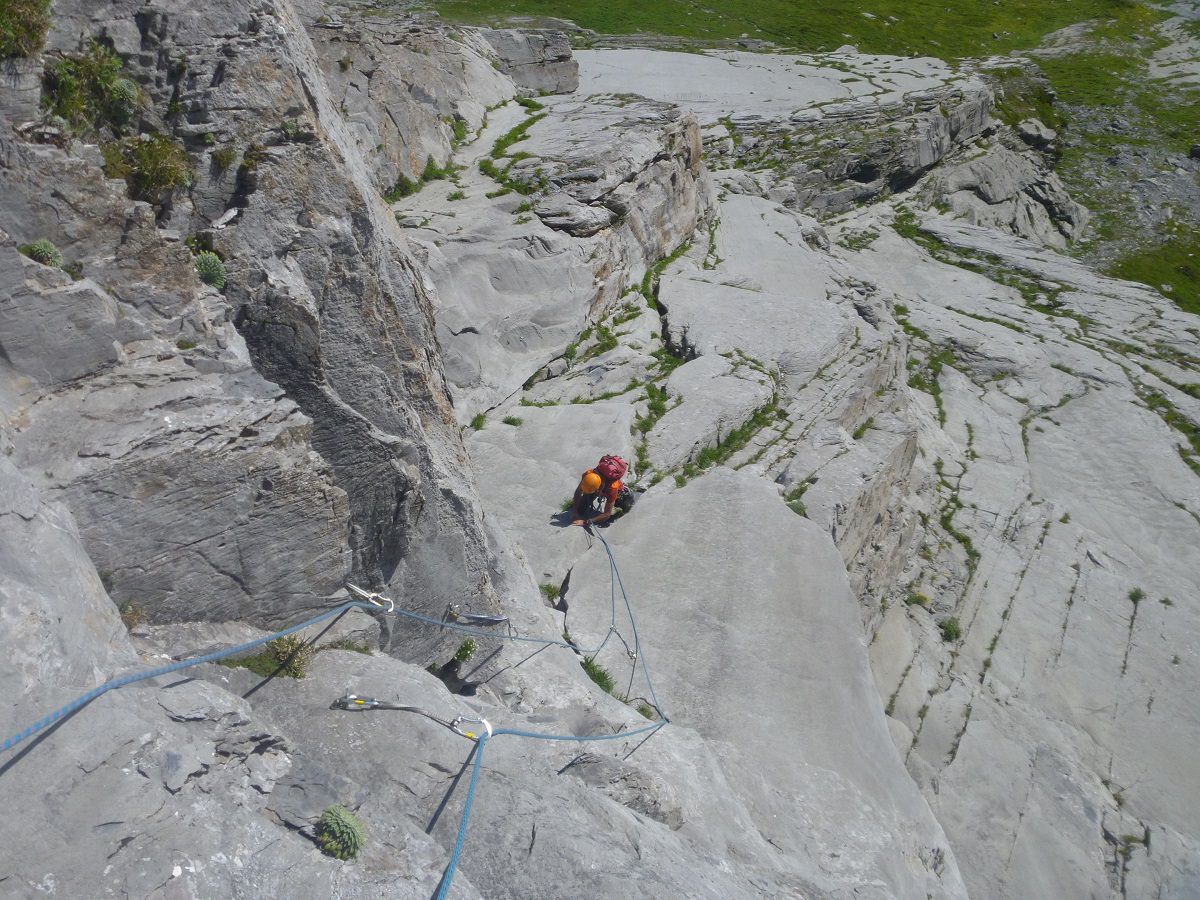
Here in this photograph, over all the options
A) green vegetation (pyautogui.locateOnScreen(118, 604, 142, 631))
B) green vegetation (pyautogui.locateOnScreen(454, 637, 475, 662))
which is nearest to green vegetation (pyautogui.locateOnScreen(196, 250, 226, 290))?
green vegetation (pyautogui.locateOnScreen(118, 604, 142, 631))

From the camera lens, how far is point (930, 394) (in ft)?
95.5

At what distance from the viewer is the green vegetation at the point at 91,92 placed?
763 centimetres

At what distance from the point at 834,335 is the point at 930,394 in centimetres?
855

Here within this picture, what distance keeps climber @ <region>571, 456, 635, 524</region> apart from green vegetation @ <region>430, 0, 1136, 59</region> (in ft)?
134

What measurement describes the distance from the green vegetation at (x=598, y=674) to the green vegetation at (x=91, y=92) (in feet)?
29.9

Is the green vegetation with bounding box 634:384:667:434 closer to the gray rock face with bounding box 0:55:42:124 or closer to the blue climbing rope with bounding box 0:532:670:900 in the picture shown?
the blue climbing rope with bounding box 0:532:670:900

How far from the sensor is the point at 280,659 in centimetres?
789

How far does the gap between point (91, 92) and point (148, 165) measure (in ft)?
2.63

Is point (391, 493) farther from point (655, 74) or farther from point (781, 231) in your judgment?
point (655, 74)

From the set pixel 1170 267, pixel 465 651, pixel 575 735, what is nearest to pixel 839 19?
pixel 1170 267

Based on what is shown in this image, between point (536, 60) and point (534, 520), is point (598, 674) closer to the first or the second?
point (534, 520)

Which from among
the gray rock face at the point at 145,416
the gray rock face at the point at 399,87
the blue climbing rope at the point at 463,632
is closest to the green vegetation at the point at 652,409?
the blue climbing rope at the point at 463,632

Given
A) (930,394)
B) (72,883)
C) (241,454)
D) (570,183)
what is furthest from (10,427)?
(930,394)

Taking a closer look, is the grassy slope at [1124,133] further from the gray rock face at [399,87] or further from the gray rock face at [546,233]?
the gray rock face at [399,87]
